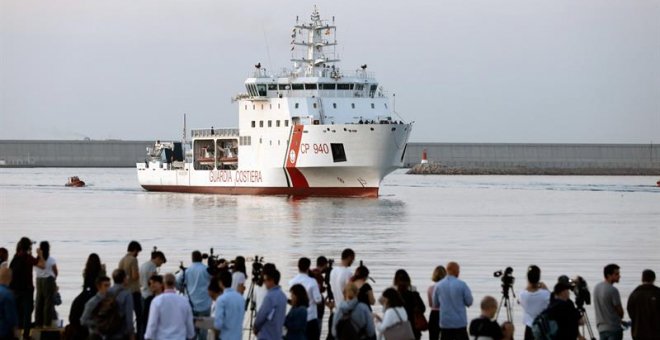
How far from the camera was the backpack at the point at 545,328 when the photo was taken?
11711 millimetres

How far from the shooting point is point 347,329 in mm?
11422

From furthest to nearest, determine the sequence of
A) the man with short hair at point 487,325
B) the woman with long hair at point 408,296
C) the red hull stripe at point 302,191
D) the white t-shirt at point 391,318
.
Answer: the red hull stripe at point 302,191 → the woman with long hair at point 408,296 → the white t-shirt at point 391,318 → the man with short hair at point 487,325

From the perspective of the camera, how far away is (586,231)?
40.0m

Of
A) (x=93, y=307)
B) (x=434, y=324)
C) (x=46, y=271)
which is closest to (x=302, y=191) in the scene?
(x=46, y=271)

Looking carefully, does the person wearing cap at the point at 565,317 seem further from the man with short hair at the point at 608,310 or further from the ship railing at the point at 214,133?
the ship railing at the point at 214,133

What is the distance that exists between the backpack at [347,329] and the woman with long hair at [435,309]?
85.7 inches

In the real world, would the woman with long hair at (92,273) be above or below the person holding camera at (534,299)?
above

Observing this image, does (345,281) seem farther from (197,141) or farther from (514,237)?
(197,141)

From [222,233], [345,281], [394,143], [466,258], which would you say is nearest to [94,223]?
[222,233]

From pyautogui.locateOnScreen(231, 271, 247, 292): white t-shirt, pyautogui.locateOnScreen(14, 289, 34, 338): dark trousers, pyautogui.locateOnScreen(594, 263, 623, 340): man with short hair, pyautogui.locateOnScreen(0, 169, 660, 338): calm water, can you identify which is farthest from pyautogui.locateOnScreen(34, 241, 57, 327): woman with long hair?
pyautogui.locateOnScreen(594, 263, 623, 340): man with short hair

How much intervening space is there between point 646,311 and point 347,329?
3246 mm

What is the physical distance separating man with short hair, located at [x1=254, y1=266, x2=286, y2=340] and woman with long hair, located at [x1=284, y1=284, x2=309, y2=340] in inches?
3.9

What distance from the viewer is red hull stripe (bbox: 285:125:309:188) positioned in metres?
64.6

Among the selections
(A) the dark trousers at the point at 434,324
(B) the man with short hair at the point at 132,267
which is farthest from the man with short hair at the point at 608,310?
(B) the man with short hair at the point at 132,267
